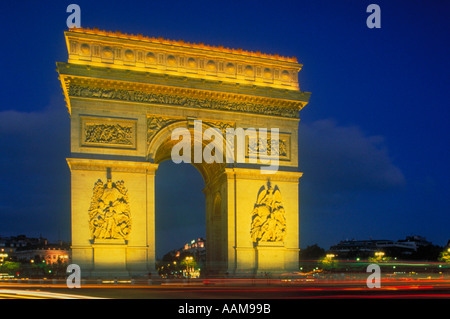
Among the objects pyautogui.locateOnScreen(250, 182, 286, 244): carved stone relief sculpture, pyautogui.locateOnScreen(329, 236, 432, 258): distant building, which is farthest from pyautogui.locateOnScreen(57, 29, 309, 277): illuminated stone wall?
pyautogui.locateOnScreen(329, 236, 432, 258): distant building

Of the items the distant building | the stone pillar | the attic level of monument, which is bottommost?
the distant building

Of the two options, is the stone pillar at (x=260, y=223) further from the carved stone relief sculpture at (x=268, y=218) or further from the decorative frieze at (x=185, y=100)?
the decorative frieze at (x=185, y=100)

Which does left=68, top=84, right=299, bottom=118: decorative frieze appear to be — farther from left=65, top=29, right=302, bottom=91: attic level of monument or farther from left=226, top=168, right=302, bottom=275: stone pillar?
left=226, top=168, right=302, bottom=275: stone pillar
